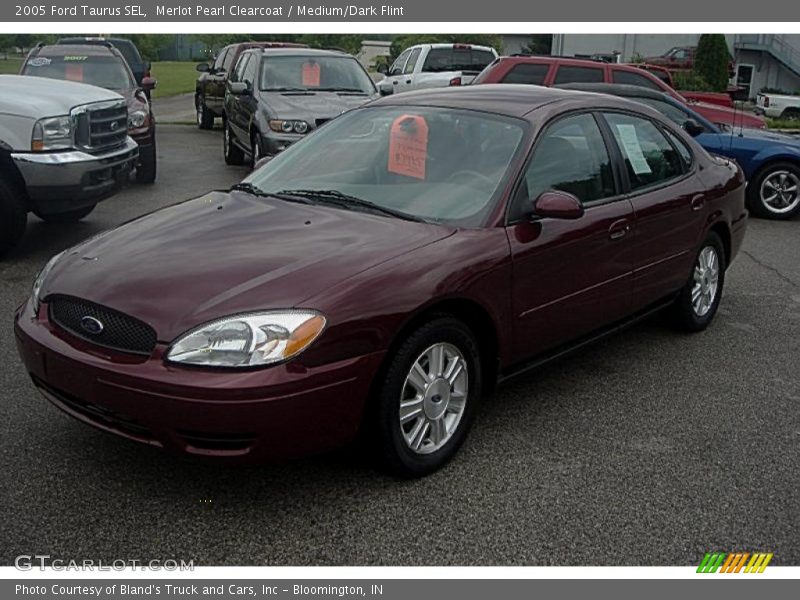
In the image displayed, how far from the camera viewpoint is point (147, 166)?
36.7ft

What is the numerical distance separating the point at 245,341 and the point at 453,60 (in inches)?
673

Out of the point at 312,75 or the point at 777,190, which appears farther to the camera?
the point at 312,75

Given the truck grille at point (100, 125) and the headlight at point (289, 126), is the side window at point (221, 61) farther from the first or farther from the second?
the truck grille at point (100, 125)

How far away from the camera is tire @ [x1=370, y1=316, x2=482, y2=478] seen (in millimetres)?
3457

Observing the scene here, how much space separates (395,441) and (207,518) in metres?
0.79

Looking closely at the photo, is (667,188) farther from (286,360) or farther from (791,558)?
(286,360)

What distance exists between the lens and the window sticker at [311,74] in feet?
36.6

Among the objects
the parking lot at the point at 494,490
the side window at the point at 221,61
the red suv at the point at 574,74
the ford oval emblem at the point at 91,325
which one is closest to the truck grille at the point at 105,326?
the ford oval emblem at the point at 91,325

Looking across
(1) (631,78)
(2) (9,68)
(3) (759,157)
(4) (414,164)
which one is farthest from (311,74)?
(2) (9,68)

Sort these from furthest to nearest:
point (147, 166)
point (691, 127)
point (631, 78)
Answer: point (631, 78), point (147, 166), point (691, 127)

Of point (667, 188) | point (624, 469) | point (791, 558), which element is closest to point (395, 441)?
point (624, 469)

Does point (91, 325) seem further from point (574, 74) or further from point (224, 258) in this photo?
point (574, 74)

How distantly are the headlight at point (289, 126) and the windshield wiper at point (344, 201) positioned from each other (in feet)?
19.3

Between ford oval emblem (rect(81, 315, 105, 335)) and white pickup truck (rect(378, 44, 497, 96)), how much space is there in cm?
1546
